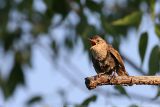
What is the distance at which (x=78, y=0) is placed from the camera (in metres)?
7.31

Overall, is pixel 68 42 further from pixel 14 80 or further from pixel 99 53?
pixel 99 53

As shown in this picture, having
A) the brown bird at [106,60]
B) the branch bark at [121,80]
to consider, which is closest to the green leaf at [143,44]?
the brown bird at [106,60]

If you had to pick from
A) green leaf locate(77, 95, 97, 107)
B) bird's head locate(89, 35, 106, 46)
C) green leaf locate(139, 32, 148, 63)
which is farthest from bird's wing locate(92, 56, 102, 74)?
green leaf locate(139, 32, 148, 63)

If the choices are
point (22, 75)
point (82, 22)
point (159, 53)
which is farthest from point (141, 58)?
point (22, 75)

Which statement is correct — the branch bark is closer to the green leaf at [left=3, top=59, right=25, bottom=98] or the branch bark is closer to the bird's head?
the bird's head

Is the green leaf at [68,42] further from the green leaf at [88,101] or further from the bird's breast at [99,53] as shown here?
the bird's breast at [99,53]

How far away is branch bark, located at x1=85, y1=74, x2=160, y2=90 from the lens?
15.9ft

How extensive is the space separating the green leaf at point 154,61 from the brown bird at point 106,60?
2.70ft

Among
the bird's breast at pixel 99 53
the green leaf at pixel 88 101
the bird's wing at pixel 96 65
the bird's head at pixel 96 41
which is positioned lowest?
the green leaf at pixel 88 101

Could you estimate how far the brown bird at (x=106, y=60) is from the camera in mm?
5160

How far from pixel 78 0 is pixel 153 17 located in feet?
3.83

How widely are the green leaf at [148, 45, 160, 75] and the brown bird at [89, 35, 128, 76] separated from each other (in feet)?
2.70

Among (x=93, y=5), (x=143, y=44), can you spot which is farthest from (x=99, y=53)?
(x=93, y=5)

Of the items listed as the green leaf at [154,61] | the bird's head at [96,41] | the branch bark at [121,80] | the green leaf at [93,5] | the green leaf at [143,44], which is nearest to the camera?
the branch bark at [121,80]
